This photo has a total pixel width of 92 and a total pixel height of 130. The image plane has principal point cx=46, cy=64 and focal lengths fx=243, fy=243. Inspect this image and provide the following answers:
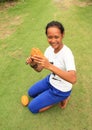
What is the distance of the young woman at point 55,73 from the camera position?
2.92 meters

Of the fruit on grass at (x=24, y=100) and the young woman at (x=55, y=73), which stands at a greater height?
the young woman at (x=55, y=73)

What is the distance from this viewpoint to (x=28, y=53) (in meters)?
5.47

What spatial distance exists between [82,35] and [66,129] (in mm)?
2966

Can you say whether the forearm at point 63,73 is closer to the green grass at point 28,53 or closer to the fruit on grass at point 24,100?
the green grass at point 28,53

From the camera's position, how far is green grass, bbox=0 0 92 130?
3.82 m

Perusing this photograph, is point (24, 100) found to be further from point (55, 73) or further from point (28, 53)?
point (28, 53)

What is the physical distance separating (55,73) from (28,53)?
268 centimetres

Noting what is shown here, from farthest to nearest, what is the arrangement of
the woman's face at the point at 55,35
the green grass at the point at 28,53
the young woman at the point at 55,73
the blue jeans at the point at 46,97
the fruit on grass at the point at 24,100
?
1. the fruit on grass at the point at 24,100
2. the green grass at the point at 28,53
3. the blue jeans at the point at 46,97
4. the woman's face at the point at 55,35
5. the young woman at the point at 55,73

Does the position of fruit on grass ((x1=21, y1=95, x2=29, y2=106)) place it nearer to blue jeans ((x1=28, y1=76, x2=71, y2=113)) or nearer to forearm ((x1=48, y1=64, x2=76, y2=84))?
blue jeans ((x1=28, y1=76, x2=71, y2=113))

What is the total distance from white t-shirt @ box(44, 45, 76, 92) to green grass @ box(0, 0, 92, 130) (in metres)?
0.55

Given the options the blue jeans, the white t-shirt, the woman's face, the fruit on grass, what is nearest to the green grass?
the fruit on grass

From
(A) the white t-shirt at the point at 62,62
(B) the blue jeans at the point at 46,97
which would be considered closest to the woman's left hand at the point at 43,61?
(A) the white t-shirt at the point at 62,62

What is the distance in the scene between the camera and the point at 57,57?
11.2 ft

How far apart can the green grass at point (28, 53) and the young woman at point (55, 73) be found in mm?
236
